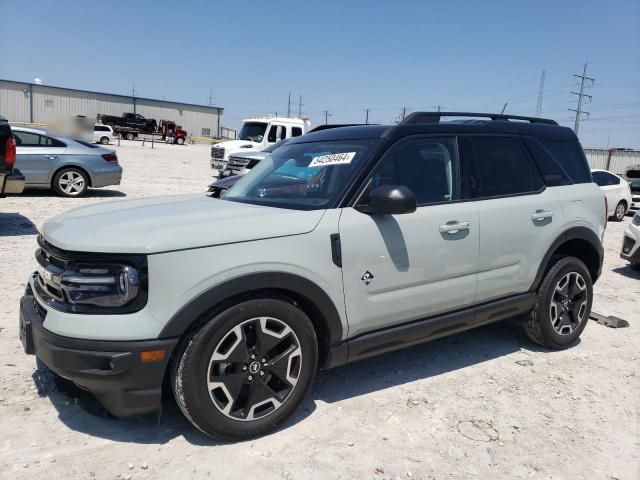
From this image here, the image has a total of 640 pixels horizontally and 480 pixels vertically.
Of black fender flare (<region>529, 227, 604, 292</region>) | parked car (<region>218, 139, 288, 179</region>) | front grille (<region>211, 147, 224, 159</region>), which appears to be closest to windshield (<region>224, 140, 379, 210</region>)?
black fender flare (<region>529, 227, 604, 292</region>)

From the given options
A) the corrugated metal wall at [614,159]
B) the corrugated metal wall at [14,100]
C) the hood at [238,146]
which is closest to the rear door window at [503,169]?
the hood at [238,146]

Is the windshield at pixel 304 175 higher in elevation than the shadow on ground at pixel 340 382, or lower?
higher

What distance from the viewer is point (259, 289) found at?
2.76 metres

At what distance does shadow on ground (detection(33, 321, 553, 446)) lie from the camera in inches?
114

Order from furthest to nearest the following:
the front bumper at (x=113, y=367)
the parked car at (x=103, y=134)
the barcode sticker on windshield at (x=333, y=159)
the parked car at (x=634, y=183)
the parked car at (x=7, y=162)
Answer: the parked car at (x=103, y=134) < the parked car at (x=634, y=183) < the parked car at (x=7, y=162) < the barcode sticker on windshield at (x=333, y=159) < the front bumper at (x=113, y=367)

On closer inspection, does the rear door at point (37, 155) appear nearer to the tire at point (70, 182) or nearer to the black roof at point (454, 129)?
the tire at point (70, 182)

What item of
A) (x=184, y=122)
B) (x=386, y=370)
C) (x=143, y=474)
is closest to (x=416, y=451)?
(x=386, y=370)

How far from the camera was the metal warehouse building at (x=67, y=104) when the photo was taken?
5500cm

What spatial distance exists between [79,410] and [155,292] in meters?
1.20

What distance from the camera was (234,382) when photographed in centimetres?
273

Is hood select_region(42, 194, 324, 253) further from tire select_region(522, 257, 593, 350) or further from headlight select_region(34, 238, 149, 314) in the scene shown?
tire select_region(522, 257, 593, 350)

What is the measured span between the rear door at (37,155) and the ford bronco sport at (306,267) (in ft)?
28.5

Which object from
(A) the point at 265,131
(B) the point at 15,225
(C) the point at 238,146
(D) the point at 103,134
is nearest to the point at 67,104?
(D) the point at 103,134

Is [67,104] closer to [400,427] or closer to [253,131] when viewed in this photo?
[253,131]
